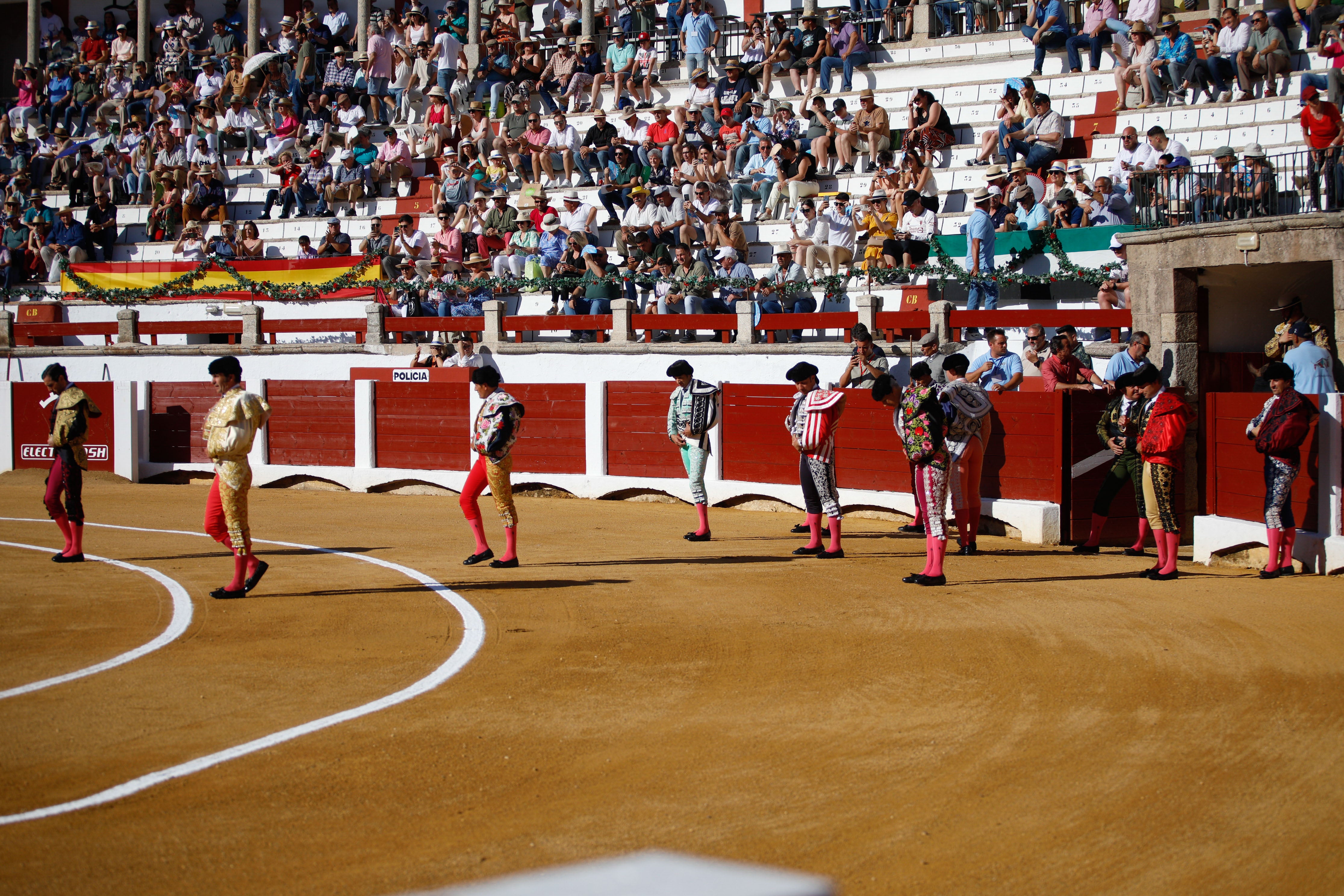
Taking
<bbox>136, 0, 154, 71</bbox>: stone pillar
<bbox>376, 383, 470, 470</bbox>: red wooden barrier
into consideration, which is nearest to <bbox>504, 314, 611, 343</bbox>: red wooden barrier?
<bbox>376, 383, 470, 470</bbox>: red wooden barrier

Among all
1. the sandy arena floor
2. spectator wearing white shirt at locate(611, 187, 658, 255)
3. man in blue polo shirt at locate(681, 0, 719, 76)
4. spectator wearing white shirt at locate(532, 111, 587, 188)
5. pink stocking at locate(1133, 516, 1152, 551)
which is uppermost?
man in blue polo shirt at locate(681, 0, 719, 76)

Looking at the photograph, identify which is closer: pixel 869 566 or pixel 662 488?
pixel 869 566

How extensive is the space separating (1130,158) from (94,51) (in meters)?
24.6

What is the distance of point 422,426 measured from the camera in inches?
671

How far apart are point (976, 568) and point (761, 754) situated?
5202 millimetres

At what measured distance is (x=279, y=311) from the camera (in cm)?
2114

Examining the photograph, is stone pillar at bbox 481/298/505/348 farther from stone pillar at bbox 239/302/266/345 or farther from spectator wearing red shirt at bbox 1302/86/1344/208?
spectator wearing red shirt at bbox 1302/86/1344/208

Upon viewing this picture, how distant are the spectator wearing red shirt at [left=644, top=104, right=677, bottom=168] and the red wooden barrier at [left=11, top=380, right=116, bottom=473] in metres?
8.78

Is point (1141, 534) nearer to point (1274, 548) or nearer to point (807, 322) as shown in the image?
point (1274, 548)

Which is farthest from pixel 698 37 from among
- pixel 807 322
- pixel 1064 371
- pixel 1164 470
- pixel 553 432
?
pixel 1164 470

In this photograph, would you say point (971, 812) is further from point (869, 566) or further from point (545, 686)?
point (869, 566)

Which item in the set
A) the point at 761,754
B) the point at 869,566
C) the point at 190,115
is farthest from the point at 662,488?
the point at 190,115

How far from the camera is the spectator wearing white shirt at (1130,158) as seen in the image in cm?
1594

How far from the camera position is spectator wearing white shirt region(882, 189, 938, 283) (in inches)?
645
